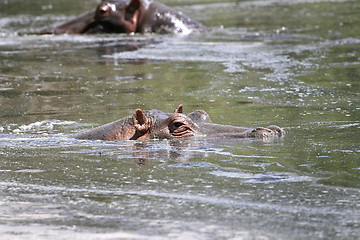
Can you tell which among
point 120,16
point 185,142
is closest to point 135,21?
point 120,16

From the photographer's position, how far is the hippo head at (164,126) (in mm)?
6801

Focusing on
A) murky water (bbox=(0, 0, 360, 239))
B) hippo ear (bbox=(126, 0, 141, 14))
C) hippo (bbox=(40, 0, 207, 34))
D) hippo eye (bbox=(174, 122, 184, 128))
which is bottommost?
murky water (bbox=(0, 0, 360, 239))

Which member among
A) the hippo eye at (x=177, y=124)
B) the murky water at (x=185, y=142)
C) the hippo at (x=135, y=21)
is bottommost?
the murky water at (x=185, y=142)

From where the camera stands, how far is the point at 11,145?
670 cm

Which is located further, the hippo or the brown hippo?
the hippo

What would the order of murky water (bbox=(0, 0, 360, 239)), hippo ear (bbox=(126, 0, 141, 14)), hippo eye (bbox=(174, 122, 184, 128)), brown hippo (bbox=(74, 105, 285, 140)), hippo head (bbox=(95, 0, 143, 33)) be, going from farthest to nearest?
hippo head (bbox=(95, 0, 143, 33)), hippo ear (bbox=(126, 0, 141, 14)), hippo eye (bbox=(174, 122, 184, 128)), brown hippo (bbox=(74, 105, 285, 140)), murky water (bbox=(0, 0, 360, 239))

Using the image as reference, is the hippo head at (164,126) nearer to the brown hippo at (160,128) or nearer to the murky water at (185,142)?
the brown hippo at (160,128)

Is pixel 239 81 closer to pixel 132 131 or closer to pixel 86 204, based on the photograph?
pixel 132 131

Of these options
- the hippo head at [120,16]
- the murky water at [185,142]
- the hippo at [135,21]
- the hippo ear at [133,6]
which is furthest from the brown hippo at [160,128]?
the hippo at [135,21]

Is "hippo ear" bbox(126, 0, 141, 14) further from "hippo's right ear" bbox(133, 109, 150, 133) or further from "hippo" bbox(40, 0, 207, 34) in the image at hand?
"hippo's right ear" bbox(133, 109, 150, 133)

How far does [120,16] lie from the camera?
1559 cm

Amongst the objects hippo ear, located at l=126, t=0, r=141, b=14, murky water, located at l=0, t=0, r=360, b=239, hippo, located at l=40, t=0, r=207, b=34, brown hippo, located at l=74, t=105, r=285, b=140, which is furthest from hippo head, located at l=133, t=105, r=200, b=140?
hippo, located at l=40, t=0, r=207, b=34

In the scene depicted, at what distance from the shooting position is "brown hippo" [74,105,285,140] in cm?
675

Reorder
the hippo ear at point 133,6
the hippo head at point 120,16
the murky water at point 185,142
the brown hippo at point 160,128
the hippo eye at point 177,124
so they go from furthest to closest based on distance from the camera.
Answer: the hippo head at point 120,16 < the hippo ear at point 133,6 < the hippo eye at point 177,124 < the brown hippo at point 160,128 < the murky water at point 185,142
